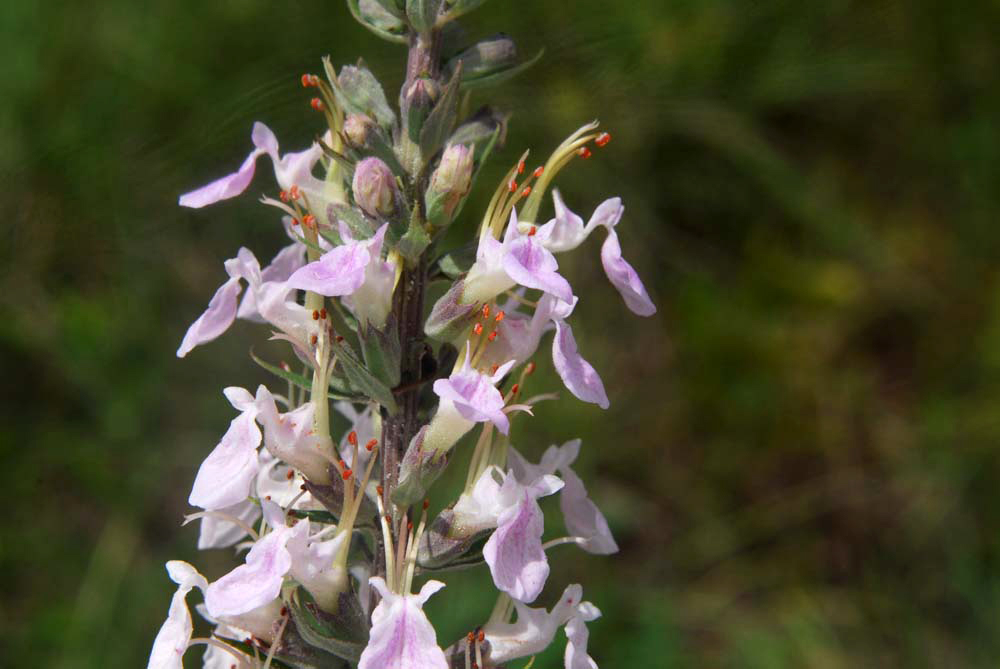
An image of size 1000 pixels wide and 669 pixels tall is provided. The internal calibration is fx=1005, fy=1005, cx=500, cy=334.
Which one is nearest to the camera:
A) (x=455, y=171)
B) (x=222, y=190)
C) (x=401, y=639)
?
(x=401, y=639)

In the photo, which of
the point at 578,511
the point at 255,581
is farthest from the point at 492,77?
the point at 255,581

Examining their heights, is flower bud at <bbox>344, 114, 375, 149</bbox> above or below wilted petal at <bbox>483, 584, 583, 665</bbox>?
above

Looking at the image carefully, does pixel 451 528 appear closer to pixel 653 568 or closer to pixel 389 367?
pixel 389 367

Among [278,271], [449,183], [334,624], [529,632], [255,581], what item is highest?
[449,183]

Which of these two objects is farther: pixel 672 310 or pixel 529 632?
pixel 672 310

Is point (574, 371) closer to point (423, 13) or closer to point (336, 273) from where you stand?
point (336, 273)

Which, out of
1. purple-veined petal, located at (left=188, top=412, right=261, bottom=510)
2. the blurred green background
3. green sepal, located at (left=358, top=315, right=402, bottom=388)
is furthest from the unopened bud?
the blurred green background

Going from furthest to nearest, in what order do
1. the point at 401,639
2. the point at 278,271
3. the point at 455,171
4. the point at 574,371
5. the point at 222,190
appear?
1. the point at 278,271
2. the point at 222,190
3. the point at 455,171
4. the point at 574,371
5. the point at 401,639

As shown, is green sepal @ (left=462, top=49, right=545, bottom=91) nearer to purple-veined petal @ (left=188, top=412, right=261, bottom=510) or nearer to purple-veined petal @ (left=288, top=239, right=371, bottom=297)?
purple-veined petal @ (left=288, top=239, right=371, bottom=297)
